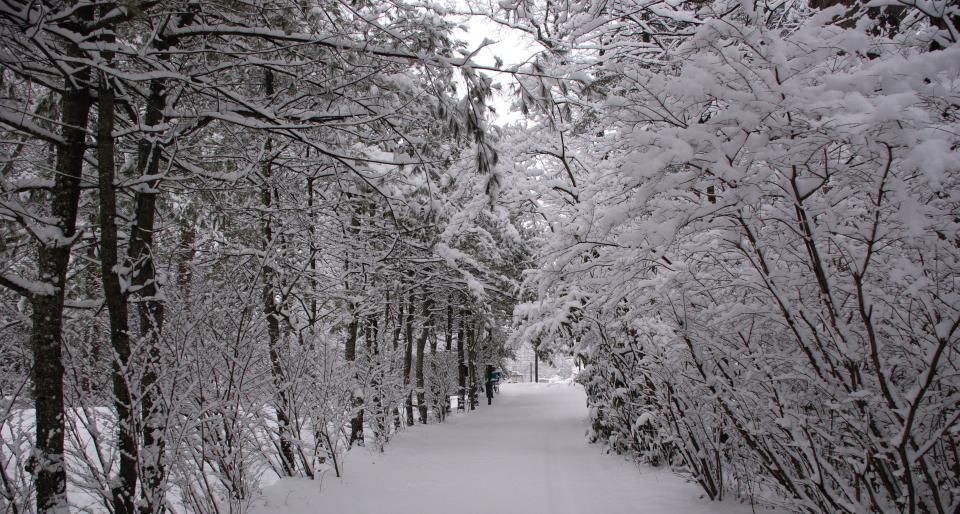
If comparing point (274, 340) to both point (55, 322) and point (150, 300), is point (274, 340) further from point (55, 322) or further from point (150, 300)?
point (55, 322)

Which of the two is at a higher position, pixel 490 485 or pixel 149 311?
pixel 149 311

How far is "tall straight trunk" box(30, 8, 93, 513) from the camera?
3.10 metres

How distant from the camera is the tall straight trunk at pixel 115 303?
3.50m

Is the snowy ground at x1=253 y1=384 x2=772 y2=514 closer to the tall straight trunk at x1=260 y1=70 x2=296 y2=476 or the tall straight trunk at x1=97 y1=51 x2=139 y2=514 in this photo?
the tall straight trunk at x1=260 y1=70 x2=296 y2=476

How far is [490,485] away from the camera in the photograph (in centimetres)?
714

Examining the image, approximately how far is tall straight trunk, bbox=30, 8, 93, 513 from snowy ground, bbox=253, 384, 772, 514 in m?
2.42

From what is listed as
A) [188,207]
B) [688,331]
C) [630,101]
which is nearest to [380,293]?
[188,207]

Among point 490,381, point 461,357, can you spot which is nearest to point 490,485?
point 461,357

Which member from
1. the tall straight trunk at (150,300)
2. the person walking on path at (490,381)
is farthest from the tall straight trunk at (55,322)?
the person walking on path at (490,381)

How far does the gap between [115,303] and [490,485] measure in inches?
220

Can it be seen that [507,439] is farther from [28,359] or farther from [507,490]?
[28,359]

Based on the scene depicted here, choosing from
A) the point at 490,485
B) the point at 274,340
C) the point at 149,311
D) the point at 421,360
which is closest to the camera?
the point at 149,311

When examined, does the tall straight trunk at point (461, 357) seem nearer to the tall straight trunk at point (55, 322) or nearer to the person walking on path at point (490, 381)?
the person walking on path at point (490, 381)

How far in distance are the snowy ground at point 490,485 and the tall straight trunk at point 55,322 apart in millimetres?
2423
